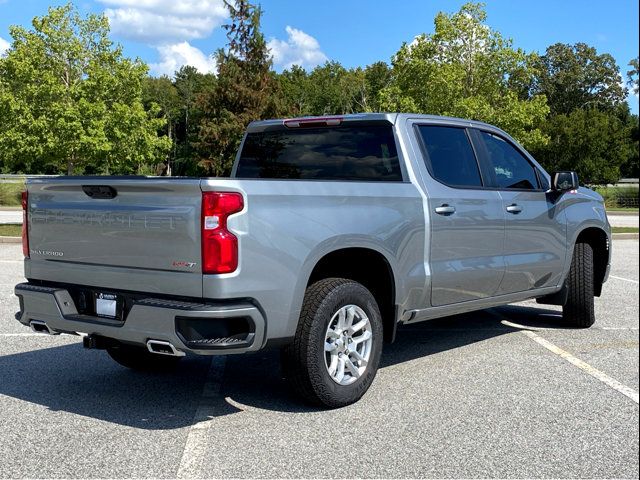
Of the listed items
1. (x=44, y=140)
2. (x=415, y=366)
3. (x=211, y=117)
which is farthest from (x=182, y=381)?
(x=211, y=117)

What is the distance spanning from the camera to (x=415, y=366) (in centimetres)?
609

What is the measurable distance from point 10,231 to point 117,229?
16144 mm

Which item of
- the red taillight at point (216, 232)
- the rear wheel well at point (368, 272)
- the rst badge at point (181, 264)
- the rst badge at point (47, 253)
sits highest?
the red taillight at point (216, 232)

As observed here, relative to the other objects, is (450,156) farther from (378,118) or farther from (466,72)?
(466,72)

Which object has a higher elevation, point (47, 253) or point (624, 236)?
point (47, 253)

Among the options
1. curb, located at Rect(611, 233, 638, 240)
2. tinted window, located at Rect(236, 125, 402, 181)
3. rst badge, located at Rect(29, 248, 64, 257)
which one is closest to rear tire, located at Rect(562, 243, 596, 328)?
tinted window, located at Rect(236, 125, 402, 181)

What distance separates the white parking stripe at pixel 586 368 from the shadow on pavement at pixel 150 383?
0.42m

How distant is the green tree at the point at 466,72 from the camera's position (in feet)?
117

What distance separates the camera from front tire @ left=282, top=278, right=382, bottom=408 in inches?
184

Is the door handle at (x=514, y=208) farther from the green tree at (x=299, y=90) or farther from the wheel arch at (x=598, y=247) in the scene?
the green tree at (x=299, y=90)

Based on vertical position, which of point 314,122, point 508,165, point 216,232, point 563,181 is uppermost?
point 314,122

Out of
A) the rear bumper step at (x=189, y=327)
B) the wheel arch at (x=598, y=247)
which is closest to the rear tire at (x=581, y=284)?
the wheel arch at (x=598, y=247)

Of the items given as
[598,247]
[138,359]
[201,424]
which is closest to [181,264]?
[201,424]

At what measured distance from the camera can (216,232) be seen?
4215 millimetres
